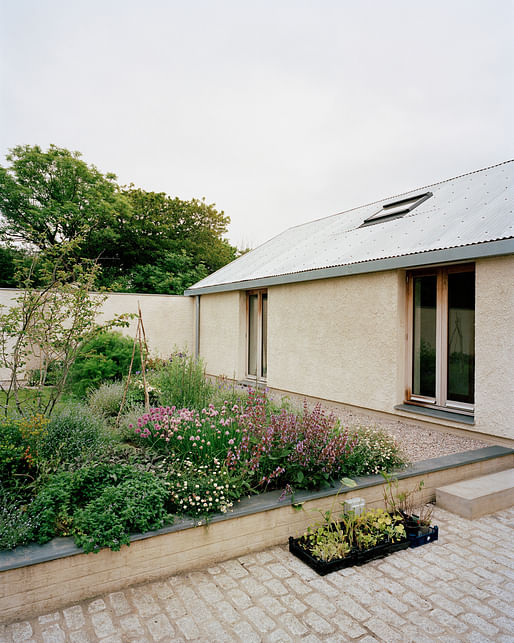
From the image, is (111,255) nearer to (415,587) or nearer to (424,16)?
(424,16)

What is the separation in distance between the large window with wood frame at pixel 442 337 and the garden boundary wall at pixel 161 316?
7.03 metres

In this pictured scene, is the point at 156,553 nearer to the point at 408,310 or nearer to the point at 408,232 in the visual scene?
the point at 408,310

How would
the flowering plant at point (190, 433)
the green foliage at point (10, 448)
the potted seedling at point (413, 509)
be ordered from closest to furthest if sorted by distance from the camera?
the green foliage at point (10, 448) < the potted seedling at point (413, 509) < the flowering plant at point (190, 433)

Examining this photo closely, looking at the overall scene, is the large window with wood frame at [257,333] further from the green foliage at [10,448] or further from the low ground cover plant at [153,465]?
the green foliage at [10,448]

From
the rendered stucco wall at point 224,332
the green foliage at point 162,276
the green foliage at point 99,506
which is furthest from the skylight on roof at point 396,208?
the green foliage at point 162,276

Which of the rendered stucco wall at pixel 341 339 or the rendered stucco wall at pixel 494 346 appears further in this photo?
the rendered stucco wall at pixel 341 339

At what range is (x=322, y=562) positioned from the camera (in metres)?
2.66

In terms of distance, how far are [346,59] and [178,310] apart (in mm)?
7412

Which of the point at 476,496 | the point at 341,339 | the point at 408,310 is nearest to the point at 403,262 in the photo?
the point at 408,310

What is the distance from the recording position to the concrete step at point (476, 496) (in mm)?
3510

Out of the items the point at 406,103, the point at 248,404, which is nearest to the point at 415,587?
the point at 248,404

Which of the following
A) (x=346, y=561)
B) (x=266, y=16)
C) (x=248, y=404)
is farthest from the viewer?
(x=266, y=16)

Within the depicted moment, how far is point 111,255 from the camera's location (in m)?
20.8

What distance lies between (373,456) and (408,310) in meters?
2.70
